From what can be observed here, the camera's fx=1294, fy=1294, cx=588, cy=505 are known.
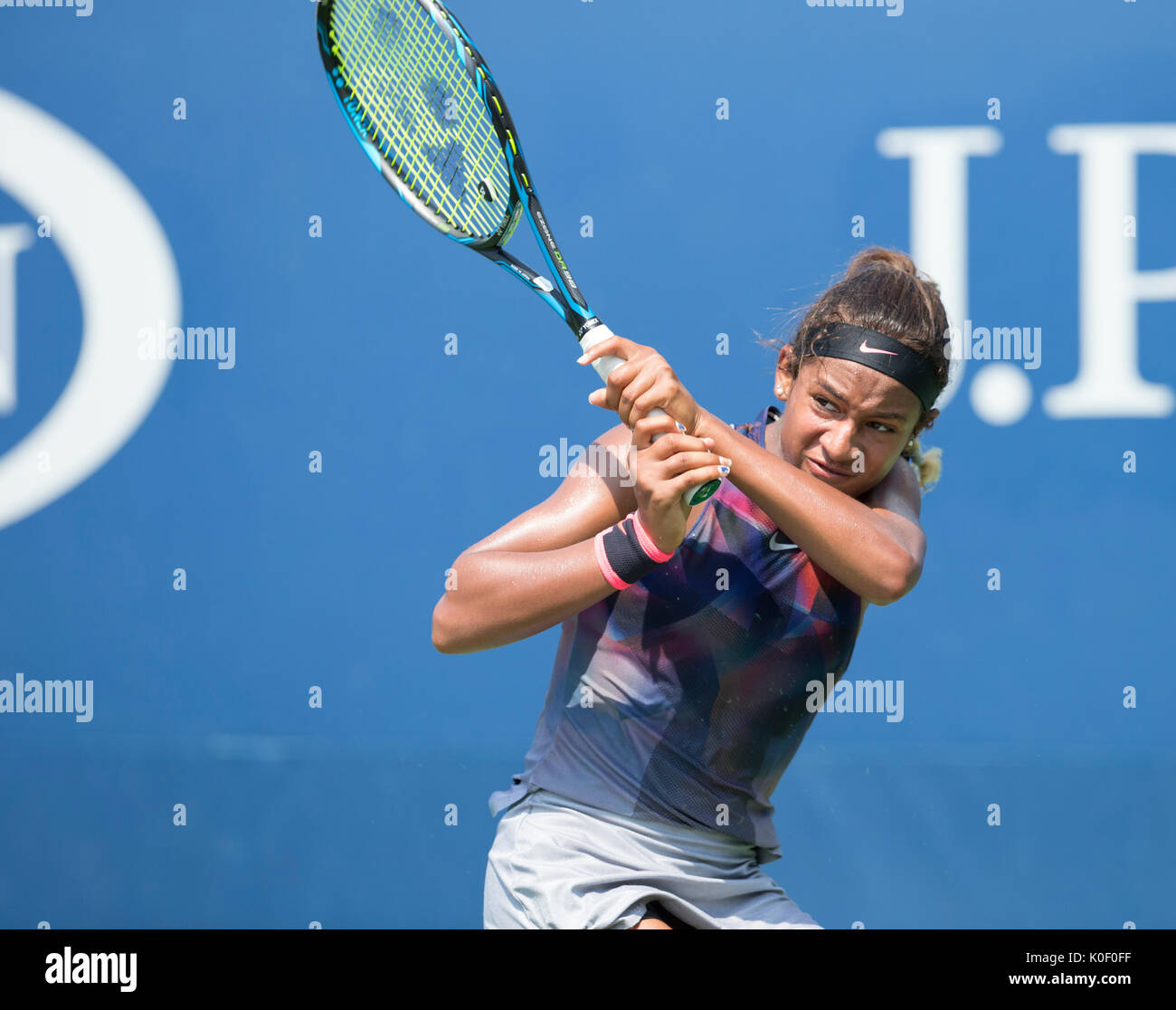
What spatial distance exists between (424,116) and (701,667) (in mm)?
1055

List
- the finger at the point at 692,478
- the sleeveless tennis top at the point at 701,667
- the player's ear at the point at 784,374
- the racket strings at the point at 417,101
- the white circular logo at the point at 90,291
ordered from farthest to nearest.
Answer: the white circular logo at the point at 90,291 → the racket strings at the point at 417,101 → the player's ear at the point at 784,374 → the sleeveless tennis top at the point at 701,667 → the finger at the point at 692,478

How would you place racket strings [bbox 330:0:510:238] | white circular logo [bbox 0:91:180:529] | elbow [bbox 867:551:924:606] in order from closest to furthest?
1. elbow [bbox 867:551:924:606]
2. racket strings [bbox 330:0:510:238]
3. white circular logo [bbox 0:91:180:529]

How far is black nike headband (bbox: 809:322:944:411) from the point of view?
1.82 m

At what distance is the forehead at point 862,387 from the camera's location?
70.8 inches

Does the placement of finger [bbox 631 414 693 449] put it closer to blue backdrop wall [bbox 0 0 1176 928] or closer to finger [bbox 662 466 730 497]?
finger [bbox 662 466 730 497]

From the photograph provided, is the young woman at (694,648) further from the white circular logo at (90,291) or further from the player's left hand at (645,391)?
the white circular logo at (90,291)

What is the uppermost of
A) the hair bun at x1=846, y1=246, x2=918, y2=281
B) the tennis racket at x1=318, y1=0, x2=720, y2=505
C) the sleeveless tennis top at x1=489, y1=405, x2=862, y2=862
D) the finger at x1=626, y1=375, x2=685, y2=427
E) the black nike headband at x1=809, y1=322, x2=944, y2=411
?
the tennis racket at x1=318, y1=0, x2=720, y2=505

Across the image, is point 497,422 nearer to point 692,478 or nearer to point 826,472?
point 826,472

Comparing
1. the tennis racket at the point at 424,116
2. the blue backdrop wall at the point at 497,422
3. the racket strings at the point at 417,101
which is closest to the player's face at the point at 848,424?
the tennis racket at the point at 424,116

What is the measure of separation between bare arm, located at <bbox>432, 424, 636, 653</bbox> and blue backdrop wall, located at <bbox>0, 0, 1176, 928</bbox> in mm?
1924

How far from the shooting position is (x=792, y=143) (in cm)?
372

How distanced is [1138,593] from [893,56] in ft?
5.49

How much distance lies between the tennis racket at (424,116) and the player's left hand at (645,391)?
439 mm

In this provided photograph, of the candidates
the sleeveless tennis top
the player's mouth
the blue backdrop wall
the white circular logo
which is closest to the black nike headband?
the player's mouth
